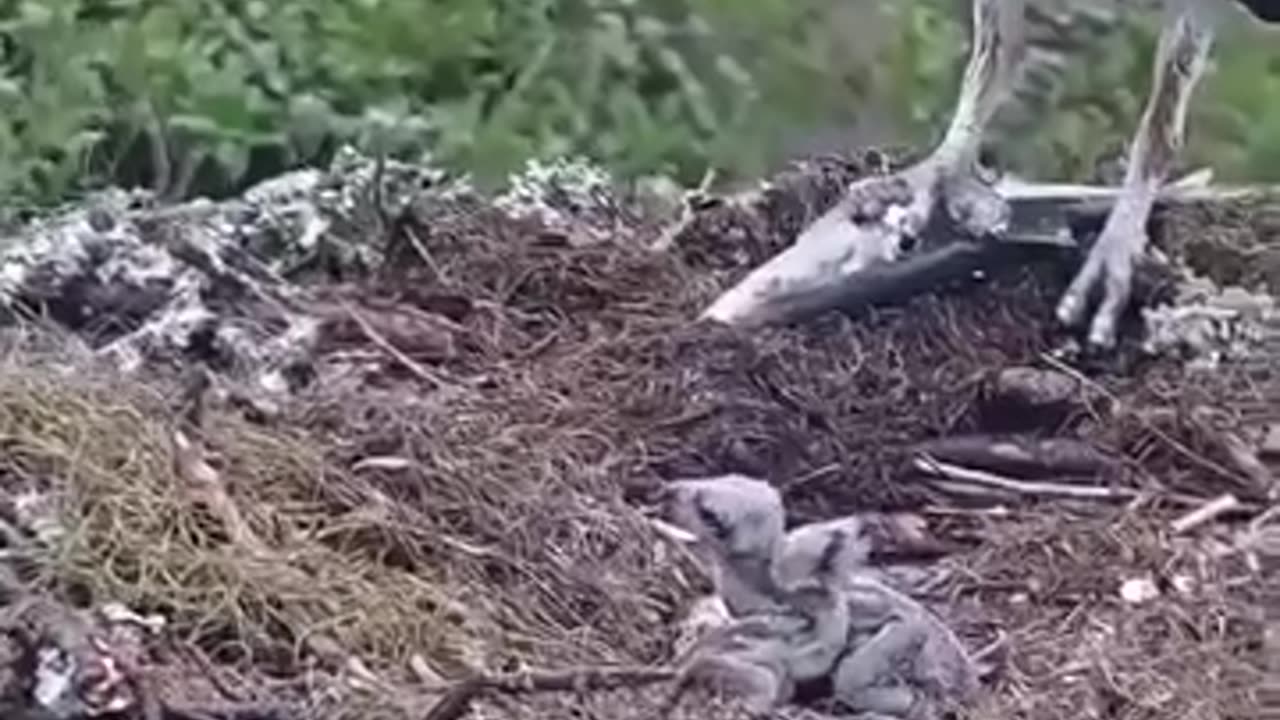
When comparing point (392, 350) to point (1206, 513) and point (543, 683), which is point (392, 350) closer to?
point (1206, 513)

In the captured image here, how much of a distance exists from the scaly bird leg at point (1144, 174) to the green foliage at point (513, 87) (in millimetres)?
830

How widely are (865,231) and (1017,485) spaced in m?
0.47

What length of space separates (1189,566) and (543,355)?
2.77 ft

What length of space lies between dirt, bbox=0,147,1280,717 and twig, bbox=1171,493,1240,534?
0.01 metres

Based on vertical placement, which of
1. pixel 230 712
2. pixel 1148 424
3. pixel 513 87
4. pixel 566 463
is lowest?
pixel 513 87

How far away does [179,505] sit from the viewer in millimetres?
3201

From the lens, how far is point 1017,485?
144 inches

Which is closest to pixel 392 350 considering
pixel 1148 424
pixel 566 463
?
pixel 566 463

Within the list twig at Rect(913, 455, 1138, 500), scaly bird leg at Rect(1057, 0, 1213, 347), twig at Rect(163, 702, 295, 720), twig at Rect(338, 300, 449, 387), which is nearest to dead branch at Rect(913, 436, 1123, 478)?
twig at Rect(913, 455, 1138, 500)

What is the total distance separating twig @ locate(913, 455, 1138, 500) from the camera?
11.9 feet

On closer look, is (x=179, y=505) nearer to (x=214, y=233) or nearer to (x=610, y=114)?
(x=214, y=233)

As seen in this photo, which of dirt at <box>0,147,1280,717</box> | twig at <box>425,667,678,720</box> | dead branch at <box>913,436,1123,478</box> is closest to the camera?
twig at <box>425,667,678,720</box>

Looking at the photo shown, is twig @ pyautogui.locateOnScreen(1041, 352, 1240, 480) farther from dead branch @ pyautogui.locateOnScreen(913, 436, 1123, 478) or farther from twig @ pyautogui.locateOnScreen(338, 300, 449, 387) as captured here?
twig @ pyautogui.locateOnScreen(338, 300, 449, 387)

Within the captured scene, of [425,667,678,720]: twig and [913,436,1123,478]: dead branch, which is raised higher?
[425,667,678,720]: twig
